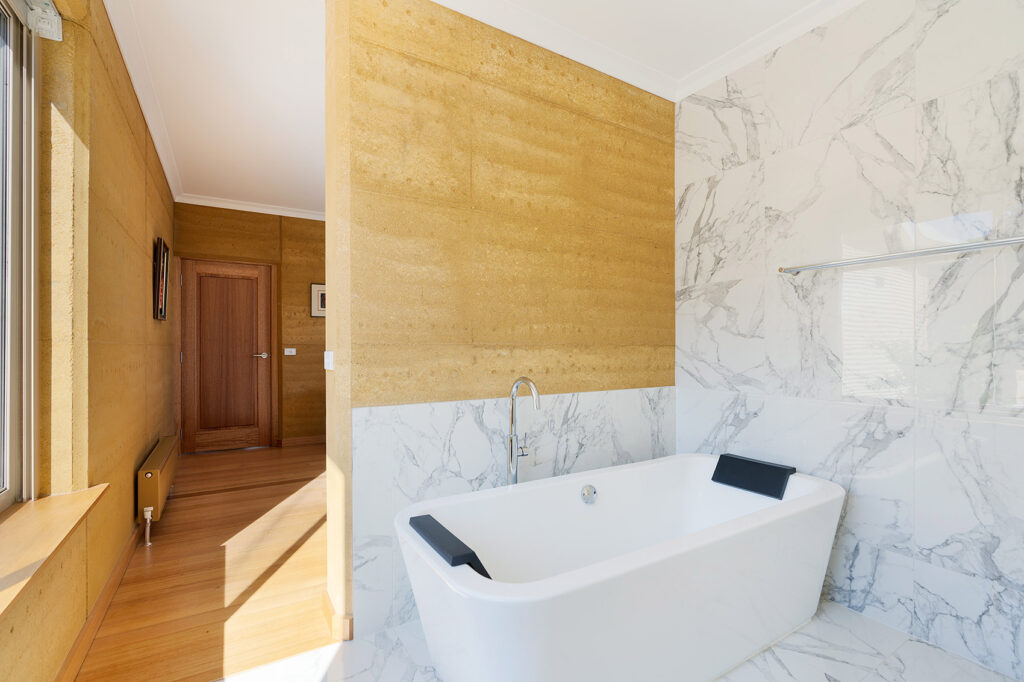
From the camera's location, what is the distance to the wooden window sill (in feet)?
4.24

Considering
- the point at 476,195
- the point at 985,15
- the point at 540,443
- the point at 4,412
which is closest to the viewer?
the point at 4,412

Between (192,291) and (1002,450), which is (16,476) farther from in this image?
(192,291)

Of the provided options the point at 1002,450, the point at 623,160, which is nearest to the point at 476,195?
the point at 623,160

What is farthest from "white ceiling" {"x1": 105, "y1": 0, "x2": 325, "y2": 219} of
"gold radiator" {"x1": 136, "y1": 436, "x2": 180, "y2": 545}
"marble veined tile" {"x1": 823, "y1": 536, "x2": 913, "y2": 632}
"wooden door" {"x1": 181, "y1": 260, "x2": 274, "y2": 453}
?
"marble veined tile" {"x1": 823, "y1": 536, "x2": 913, "y2": 632}

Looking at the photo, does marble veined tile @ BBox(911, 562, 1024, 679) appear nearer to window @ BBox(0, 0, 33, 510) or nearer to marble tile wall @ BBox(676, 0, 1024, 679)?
marble tile wall @ BBox(676, 0, 1024, 679)

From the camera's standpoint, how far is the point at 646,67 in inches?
108

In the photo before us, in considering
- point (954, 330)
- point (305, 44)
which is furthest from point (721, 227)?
point (305, 44)

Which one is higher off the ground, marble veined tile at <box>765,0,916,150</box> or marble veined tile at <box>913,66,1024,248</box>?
marble veined tile at <box>765,0,916,150</box>

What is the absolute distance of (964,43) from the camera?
1.86 metres

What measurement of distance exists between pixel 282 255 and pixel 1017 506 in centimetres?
604

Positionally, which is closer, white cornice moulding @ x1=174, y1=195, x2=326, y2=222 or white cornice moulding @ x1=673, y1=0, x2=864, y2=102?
white cornice moulding @ x1=673, y1=0, x2=864, y2=102

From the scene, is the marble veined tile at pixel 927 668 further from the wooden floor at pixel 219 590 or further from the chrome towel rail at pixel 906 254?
the wooden floor at pixel 219 590

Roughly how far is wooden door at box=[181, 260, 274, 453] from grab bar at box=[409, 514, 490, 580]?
4764mm

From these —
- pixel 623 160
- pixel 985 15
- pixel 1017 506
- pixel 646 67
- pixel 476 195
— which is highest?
pixel 646 67
